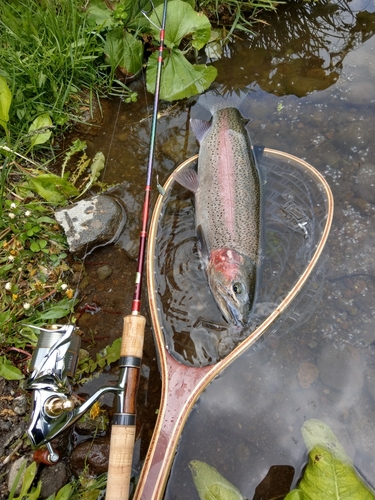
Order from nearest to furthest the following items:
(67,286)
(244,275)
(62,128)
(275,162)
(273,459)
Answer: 1. (273,459)
2. (244,275)
3. (67,286)
4. (275,162)
5. (62,128)

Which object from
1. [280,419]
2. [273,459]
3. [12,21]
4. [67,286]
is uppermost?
[12,21]

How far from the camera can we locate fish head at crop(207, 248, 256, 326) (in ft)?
9.36

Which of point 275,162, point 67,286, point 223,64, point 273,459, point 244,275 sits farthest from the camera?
point 223,64

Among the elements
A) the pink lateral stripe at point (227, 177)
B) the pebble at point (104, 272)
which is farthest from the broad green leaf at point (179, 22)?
the pebble at point (104, 272)

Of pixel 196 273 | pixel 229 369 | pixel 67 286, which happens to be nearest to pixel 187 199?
pixel 196 273

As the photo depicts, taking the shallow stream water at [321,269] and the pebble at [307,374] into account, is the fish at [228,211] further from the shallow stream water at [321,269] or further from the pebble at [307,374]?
the pebble at [307,374]

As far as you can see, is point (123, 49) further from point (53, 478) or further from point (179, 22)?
point (53, 478)

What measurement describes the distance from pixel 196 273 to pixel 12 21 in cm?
281

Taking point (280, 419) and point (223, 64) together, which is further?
point (223, 64)

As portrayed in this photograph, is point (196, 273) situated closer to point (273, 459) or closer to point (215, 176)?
point (215, 176)

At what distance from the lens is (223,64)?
443 cm

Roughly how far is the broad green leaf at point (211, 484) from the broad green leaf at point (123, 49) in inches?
141

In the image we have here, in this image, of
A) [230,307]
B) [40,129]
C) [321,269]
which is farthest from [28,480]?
[40,129]

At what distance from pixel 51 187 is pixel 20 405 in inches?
68.9
